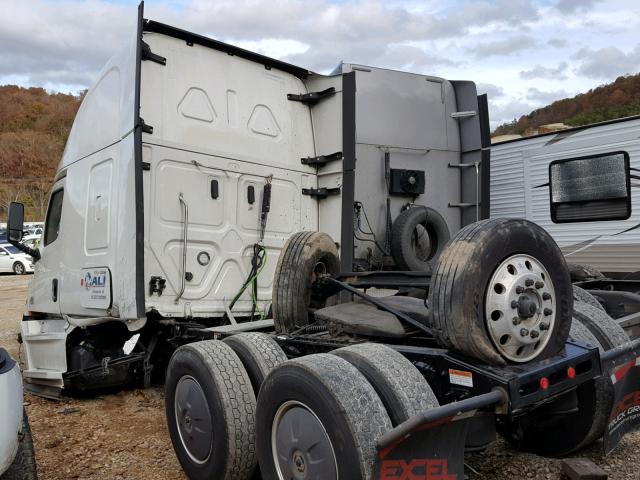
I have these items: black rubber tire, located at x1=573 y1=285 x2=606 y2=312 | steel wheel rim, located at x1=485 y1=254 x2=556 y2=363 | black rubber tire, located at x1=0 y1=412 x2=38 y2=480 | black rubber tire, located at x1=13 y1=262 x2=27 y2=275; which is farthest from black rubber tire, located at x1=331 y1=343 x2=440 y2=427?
black rubber tire, located at x1=13 y1=262 x2=27 y2=275

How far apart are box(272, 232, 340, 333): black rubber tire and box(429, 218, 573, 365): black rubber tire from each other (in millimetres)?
1392

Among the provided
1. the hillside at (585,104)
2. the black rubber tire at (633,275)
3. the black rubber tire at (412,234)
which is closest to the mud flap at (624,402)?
the black rubber tire at (412,234)

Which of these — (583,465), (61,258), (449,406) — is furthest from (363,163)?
(449,406)

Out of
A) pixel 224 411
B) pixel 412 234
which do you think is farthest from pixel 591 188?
pixel 224 411

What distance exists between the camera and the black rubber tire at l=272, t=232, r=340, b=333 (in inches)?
153

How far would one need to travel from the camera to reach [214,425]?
317 cm

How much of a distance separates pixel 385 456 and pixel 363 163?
3.84m

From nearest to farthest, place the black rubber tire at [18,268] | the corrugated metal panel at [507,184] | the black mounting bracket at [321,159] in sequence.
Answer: the black mounting bracket at [321,159]
the corrugated metal panel at [507,184]
the black rubber tire at [18,268]

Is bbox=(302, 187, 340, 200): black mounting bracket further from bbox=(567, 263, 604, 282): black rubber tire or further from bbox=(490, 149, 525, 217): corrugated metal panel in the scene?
bbox=(490, 149, 525, 217): corrugated metal panel

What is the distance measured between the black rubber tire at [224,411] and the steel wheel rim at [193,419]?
3 centimetres

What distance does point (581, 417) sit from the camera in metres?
3.26

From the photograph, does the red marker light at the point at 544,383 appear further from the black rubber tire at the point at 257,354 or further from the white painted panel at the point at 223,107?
the white painted panel at the point at 223,107

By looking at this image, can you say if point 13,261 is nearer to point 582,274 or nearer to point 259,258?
point 259,258

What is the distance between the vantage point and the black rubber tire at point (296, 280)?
153 inches
